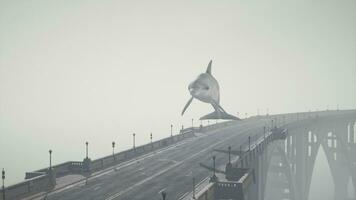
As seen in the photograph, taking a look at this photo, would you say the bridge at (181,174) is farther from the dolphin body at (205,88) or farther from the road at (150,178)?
the dolphin body at (205,88)

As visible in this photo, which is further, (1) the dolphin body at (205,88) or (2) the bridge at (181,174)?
(1) the dolphin body at (205,88)

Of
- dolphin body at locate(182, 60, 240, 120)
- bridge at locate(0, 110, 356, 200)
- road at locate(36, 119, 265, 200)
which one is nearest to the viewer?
bridge at locate(0, 110, 356, 200)

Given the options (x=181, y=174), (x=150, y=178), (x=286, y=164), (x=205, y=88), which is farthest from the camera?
(x=286, y=164)

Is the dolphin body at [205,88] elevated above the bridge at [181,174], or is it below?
above

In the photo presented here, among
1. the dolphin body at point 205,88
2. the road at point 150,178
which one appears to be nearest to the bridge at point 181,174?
the road at point 150,178

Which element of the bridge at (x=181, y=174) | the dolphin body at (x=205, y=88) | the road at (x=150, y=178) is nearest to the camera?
the bridge at (x=181, y=174)

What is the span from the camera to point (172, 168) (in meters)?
56.8

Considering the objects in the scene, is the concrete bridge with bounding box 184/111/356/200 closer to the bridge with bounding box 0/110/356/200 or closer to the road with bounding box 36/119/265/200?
the bridge with bounding box 0/110/356/200

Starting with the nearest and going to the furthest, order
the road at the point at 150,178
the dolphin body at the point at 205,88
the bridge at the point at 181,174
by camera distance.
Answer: the bridge at the point at 181,174
the road at the point at 150,178
the dolphin body at the point at 205,88

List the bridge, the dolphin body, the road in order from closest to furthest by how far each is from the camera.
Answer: the bridge < the road < the dolphin body

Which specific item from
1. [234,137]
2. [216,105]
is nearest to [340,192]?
[234,137]

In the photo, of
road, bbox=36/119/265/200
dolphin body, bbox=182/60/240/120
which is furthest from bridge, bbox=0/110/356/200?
dolphin body, bbox=182/60/240/120

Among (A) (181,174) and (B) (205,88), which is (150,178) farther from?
(B) (205,88)

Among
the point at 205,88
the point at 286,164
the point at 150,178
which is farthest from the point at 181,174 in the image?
the point at 286,164
